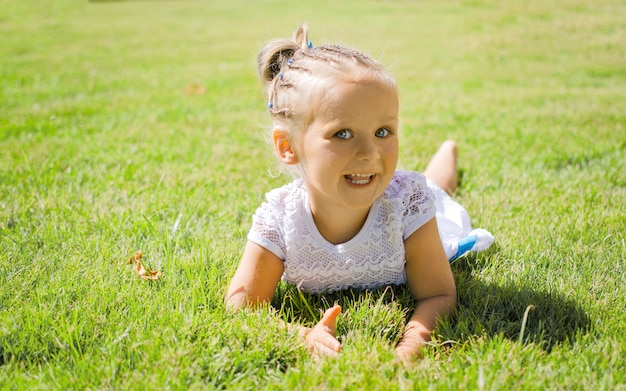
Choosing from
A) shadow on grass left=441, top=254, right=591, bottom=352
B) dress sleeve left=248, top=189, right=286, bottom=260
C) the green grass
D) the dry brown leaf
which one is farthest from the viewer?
the dry brown leaf

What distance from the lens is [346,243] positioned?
2.56 meters

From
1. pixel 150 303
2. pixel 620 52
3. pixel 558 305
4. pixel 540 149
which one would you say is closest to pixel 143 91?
pixel 540 149

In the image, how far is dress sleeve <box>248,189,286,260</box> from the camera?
99.3 inches

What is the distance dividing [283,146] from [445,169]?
1860 millimetres

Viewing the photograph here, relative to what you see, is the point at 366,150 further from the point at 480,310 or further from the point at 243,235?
the point at 243,235

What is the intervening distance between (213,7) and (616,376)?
21825 millimetres

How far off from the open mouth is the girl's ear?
10.9 inches

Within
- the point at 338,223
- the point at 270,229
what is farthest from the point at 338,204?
the point at 270,229

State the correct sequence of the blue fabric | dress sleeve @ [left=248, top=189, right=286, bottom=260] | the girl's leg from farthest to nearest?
the girl's leg < the blue fabric < dress sleeve @ [left=248, top=189, right=286, bottom=260]

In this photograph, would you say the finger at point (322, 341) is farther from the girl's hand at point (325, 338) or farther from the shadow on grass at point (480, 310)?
the shadow on grass at point (480, 310)

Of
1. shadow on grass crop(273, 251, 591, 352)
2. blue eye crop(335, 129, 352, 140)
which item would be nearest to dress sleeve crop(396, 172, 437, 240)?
shadow on grass crop(273, 251, 591, 352)

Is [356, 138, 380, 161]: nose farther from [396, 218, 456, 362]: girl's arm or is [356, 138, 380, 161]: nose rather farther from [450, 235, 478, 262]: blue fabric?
[450, 235, 478, 262]: blue fabric

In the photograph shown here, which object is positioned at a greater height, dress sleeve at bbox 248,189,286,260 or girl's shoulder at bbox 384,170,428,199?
Result: girl's shoulder at bbox 384,170,428,199

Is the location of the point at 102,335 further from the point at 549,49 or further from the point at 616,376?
the point at 549,49
